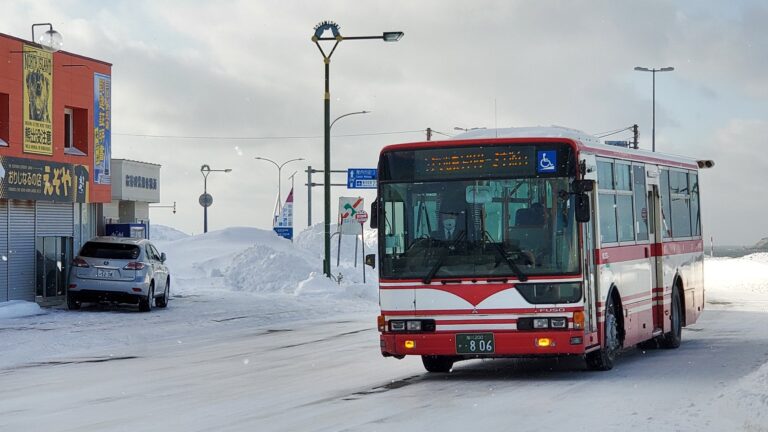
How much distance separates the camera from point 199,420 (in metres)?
12.0

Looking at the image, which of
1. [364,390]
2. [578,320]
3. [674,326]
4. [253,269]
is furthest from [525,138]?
[253,269]

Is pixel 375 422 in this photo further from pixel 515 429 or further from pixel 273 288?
pixel 273 288

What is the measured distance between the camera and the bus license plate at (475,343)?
49.9ft

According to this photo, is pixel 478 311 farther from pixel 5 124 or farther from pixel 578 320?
pixel 5 124

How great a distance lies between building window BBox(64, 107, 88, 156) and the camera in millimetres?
37562

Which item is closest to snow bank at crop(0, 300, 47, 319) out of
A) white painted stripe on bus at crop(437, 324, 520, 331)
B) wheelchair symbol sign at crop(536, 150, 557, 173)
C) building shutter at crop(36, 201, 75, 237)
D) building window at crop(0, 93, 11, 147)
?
building shutter at crop(36, 201, 75, 237)

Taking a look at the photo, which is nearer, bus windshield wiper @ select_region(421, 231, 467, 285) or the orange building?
bus windshield wiper @ select_region(421, 231, 467, 285)

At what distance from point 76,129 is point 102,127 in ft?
4.15

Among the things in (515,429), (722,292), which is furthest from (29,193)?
(515,429)

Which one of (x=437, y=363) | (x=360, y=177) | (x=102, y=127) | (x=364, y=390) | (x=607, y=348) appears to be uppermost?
(x=102, y=127)

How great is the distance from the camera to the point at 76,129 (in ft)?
124

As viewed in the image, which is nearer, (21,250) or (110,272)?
(110,272)

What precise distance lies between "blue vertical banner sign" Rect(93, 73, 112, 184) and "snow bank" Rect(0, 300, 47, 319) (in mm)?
6653

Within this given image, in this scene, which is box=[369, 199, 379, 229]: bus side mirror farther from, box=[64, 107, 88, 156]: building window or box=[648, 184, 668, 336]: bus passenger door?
box=[64, 107, 88, 156]: building window
